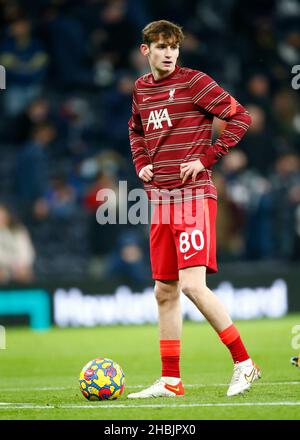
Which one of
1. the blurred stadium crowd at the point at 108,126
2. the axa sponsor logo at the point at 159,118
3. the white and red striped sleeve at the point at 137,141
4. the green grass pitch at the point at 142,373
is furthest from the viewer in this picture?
the blurred stadium crowd at the point at 108,126

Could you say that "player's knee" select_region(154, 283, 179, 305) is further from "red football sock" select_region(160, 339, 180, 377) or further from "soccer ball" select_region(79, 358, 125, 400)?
"soccer ball" select_region(79, 358, 125, 400)

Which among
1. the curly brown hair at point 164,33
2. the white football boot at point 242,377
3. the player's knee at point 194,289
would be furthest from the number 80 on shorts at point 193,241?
the curly brown hair at point 164,33

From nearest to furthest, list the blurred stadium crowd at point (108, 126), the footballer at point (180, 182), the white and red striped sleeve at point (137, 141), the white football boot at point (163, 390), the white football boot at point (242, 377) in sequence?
the white football boot at point (242, 377) → the footballer at point (180, 182) → the white football boot at point (163, 390) → the white and red striped sleeve at point (137, 141) → the blurred stadium crowd at point (108, 126)

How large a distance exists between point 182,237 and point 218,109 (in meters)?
0.86

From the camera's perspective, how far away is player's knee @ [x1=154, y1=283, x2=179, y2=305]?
752cm

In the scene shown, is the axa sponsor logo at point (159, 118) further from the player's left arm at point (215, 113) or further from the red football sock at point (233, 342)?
the red football sock at point (233, 342)

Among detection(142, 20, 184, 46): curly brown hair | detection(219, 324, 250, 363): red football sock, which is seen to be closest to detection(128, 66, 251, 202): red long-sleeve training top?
detection(142, 20, 184, 46): curly brown hair

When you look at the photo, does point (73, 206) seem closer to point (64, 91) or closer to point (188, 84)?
point (64, 91)

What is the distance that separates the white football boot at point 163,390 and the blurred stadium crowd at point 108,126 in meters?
8.13

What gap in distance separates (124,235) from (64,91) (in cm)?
339

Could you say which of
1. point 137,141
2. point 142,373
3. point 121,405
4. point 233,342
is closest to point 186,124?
point 137,141

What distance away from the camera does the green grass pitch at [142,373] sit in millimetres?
6441

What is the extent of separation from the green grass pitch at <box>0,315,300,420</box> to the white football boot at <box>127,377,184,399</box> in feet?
0.24
